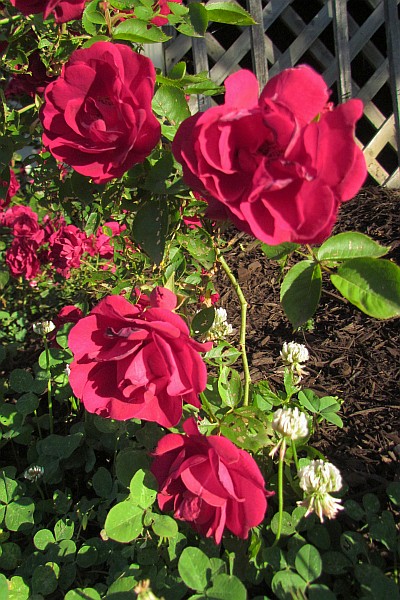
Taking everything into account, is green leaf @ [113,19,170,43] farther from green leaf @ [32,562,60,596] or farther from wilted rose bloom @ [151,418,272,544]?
green leaf @ [32,562,60,596]

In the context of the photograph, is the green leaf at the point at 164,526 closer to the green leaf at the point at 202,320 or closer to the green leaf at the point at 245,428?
the green leaf at the point at 245,428

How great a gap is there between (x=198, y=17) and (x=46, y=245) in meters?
1.44

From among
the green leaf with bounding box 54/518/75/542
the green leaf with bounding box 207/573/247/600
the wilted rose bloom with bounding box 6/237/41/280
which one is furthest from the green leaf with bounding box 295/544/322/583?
the wilted rose bloom with bounding box 6/237/41/280

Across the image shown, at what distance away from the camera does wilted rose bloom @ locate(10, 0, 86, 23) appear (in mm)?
751

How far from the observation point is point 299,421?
0.76m

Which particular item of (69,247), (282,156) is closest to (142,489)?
(282,156)

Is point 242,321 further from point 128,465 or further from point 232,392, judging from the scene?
point 128,465

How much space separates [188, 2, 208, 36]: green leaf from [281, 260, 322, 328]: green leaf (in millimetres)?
441

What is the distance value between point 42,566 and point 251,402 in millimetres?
504

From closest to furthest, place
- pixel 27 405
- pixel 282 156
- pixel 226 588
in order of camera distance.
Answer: pixel 282 156, pixel 226 588, pixel 27 405

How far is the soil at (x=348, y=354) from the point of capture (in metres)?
1.30

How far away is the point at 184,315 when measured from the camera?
0.89m

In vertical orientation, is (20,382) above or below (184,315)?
below

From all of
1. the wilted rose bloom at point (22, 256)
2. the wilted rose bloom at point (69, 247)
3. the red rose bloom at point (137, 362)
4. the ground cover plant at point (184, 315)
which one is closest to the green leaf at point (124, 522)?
the ground cover plant at point (184, 315)
